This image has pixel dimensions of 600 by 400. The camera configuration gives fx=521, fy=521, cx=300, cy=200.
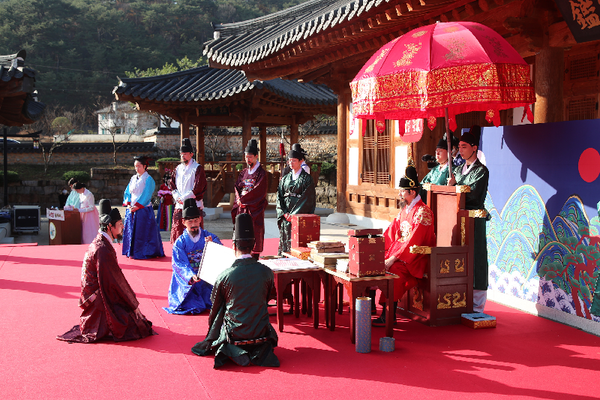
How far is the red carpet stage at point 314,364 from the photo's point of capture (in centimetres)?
324

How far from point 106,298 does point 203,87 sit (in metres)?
12.0

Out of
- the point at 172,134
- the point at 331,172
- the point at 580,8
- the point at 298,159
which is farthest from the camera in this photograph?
the point at 172,134

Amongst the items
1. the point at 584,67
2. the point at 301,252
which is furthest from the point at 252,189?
the point at 584,67

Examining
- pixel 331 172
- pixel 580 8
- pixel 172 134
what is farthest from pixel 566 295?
pixel 172 134

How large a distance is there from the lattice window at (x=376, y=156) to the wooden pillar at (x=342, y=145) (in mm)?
693

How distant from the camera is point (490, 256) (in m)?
5.61

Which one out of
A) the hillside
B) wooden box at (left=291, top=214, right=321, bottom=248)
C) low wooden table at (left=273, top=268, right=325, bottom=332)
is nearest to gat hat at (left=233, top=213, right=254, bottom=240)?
low wooden table at (left=273, top=268, right=325, bottom=332)

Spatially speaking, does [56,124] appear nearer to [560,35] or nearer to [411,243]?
[560,35]

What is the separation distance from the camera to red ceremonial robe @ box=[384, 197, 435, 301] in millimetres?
4574

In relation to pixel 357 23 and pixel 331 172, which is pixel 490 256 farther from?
pixel 331 172

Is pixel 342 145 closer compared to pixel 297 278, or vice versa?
pixel 297 278

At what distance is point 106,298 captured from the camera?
412 centimetres

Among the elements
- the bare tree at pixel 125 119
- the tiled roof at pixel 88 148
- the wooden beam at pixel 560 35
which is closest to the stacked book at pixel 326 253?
the wooden beam at pixel 560 35

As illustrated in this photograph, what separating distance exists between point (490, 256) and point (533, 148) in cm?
130
